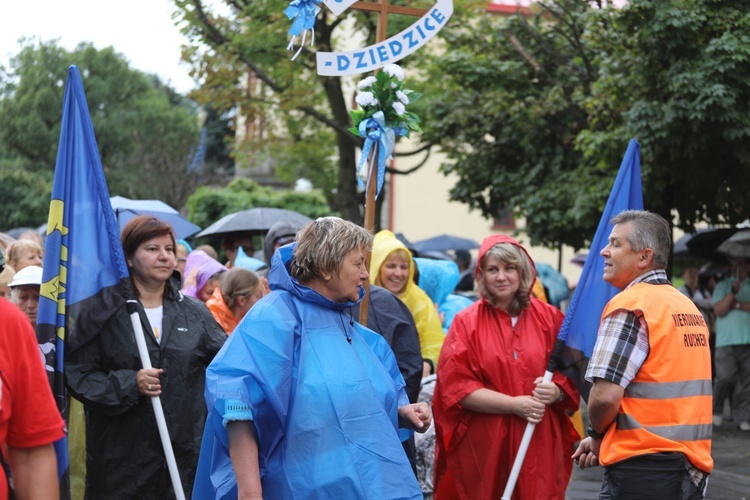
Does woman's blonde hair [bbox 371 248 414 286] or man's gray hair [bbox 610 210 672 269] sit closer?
man's gray hair [bbox 610 210 672 269]

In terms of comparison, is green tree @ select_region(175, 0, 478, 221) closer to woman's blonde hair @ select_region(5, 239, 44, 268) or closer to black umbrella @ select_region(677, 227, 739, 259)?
black umbrella @ select_region(677, 227, 739, 259)

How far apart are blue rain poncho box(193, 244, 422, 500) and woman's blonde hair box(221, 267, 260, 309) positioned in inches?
101

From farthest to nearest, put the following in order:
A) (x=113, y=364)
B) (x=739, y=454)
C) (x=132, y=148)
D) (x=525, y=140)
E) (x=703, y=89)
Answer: (x=132, y=148), (x=525, y=140), (x=739, y=454), (x=703, y=89), (x=113, y=364)

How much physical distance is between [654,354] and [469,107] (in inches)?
434

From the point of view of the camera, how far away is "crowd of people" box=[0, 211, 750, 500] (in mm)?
3959

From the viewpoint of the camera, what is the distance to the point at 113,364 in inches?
207

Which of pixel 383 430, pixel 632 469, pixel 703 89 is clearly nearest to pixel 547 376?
pixel 632 469

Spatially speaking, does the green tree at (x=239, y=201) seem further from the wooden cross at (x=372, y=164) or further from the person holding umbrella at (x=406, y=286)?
the wooden cross at (x=372, y=164)

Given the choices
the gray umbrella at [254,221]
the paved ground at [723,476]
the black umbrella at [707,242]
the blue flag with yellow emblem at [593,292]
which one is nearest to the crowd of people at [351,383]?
the blue flag with yellow emblem at [593,292]

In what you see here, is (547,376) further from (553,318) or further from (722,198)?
(722,198)

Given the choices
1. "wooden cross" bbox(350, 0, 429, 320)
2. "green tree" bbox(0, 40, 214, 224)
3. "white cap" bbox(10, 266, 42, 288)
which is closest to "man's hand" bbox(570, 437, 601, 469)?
"wooden cross" bbox(350, 0, 429, 320)

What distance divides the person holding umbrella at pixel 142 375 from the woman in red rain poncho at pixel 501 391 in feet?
4.44

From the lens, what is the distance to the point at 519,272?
585cm

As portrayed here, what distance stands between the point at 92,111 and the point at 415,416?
4756 centimetres
